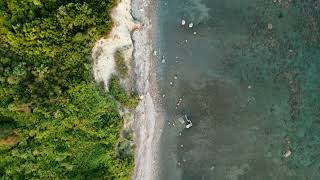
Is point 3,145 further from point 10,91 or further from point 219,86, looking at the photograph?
point 219,86

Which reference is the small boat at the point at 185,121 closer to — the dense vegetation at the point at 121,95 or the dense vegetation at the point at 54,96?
the dense vegetation at the point at 121,95

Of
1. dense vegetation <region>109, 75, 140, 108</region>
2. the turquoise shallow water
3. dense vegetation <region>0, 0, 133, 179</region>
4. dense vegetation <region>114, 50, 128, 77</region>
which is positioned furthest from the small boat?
dense vegetation <region>114, 50, 128, 77</region>

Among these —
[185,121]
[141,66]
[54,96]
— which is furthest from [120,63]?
[185,121]

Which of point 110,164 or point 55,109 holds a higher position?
point 55,109

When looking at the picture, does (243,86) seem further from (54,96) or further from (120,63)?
(54,96)

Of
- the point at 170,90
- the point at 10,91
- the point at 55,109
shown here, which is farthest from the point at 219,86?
the point at 10,91

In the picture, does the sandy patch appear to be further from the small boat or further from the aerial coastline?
the small boat

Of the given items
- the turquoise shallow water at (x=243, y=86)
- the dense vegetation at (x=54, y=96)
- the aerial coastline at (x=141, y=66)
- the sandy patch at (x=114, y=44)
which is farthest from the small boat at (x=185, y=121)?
the sandy patch at (x=114, y=44)
